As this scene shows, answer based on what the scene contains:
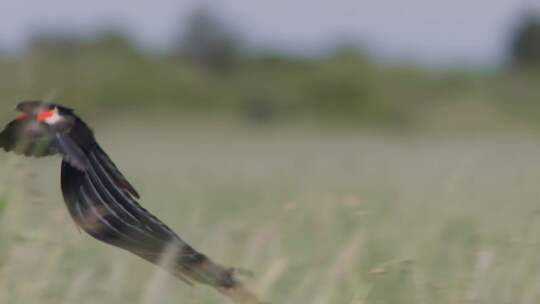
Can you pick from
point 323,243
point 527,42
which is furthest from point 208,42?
point 323,243

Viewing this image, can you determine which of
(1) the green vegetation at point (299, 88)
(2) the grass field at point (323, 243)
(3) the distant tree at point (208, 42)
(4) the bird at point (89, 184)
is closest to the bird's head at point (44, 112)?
(4) the bird at point (89, 184)

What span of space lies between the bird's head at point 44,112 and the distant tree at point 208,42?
129ft

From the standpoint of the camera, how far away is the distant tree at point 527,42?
44.2 m

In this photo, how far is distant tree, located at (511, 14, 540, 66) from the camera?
4416 cm

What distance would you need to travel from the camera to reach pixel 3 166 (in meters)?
2.81

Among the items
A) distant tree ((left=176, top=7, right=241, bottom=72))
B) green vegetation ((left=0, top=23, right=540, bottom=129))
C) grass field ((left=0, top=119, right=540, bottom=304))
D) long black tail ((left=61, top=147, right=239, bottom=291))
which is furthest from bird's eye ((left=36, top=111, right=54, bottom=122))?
distant tree ((left=176, top=7, right=241, bottom=72))

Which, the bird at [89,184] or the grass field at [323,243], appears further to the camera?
the grass field at [323,243]

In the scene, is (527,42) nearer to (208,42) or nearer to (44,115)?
(208,42)

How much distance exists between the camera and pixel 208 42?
42.3m

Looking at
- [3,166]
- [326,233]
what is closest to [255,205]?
[326,233]

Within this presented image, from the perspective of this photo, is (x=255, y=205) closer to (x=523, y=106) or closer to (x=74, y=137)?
(x=74, y=137)

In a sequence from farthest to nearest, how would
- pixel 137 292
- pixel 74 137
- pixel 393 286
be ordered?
pixel 137 292, pixel 393 286, pixel 74 137

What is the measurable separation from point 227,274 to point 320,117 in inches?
1254

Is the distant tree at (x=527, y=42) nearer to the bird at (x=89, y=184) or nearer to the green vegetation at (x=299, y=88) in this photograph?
the green vegetation at (x=299, y=88)
